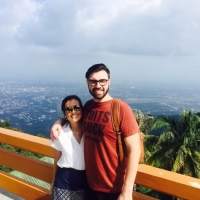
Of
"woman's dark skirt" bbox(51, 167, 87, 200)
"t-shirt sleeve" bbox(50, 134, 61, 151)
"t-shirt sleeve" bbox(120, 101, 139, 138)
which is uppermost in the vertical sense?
"t-shirt sleeve" bbox(120, 101, 139, 138)

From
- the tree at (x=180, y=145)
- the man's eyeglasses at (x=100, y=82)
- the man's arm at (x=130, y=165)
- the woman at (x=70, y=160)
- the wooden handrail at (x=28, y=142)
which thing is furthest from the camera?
the tree at (x=180, y=145)

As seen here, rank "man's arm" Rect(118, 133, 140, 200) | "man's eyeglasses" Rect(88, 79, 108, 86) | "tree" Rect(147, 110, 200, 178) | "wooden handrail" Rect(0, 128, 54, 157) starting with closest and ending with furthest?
"man's arm" Rect(118, 133, 140, 200) → "man's eyeglasses" Rect(88, 79, 108, 86) → "wooden handrail" Rect(0, 128, 54, 157) → "tree" Rect(147, 110, 200, 178)

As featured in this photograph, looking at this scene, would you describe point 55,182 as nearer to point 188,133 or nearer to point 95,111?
point 95,111

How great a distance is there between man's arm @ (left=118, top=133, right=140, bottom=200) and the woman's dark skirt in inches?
17.8

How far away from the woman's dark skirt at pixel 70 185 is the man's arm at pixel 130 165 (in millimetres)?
453

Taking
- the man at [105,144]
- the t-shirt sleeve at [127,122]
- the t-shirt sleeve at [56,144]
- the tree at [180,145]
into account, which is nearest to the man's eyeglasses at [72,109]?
the man at [105,144]

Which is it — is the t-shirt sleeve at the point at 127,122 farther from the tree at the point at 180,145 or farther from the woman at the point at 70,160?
the tree at the point at 180,145

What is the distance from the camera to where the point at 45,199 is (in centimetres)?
256

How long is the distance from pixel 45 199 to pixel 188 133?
A: 708 inches

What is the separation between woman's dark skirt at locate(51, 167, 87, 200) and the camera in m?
2.04

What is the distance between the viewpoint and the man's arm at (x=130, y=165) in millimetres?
1675

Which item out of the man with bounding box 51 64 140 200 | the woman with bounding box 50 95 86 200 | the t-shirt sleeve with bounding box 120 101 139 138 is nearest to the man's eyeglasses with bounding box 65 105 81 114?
the woman with bounding box 50 95 86 200

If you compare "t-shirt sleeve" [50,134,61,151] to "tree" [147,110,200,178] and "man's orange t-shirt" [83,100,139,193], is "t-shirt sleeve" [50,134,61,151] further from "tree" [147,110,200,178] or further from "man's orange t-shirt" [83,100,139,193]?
"tree" [147,110,200,178]

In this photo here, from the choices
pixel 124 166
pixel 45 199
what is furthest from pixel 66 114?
pixel 45 199
